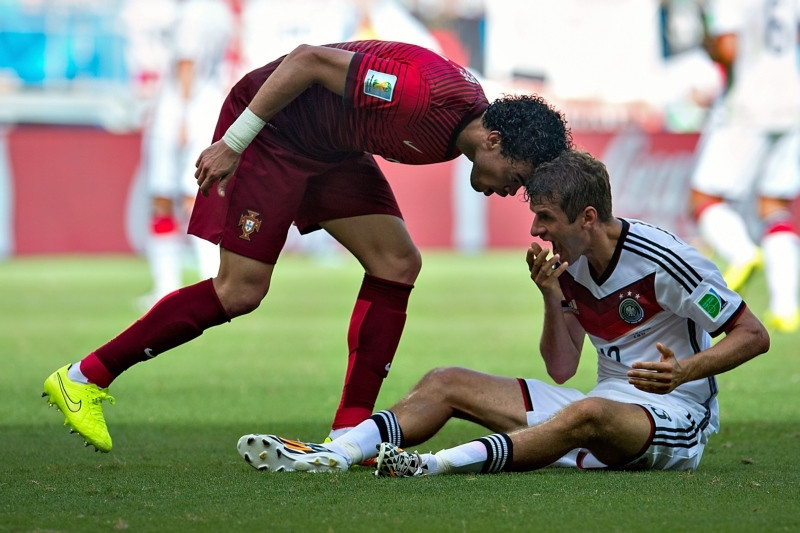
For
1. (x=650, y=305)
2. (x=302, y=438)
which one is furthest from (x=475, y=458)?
(x=302, y=438)

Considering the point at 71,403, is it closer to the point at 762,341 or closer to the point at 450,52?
the point at 762,341

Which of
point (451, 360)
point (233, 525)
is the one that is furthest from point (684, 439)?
point (451, 360)

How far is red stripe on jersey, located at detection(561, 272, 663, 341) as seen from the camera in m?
4.20

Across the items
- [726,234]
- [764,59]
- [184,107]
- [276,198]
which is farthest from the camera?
[184,107]

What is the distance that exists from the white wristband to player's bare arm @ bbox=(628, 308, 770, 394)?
5.11ft

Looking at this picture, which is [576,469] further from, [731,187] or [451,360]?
[731,187]

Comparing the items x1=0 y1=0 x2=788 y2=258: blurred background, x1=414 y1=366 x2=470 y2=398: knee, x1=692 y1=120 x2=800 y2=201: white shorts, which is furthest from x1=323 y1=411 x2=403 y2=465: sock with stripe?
x1=0 y1=0 x2=788 y2=258: blurred background

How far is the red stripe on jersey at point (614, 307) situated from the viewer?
4195 mm

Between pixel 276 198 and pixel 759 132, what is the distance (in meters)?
5.63

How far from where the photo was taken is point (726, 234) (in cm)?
884

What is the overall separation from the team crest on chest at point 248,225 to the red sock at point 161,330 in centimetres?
21

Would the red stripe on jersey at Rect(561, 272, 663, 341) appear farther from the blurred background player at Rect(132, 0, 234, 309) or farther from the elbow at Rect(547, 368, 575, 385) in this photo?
the blurred background player at Rect(132, 0, 234, 309)

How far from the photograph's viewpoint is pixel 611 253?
165 inches

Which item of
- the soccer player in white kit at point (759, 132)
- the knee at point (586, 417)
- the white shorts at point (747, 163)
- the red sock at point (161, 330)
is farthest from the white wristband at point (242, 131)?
the white shorts at point (747, 163)
